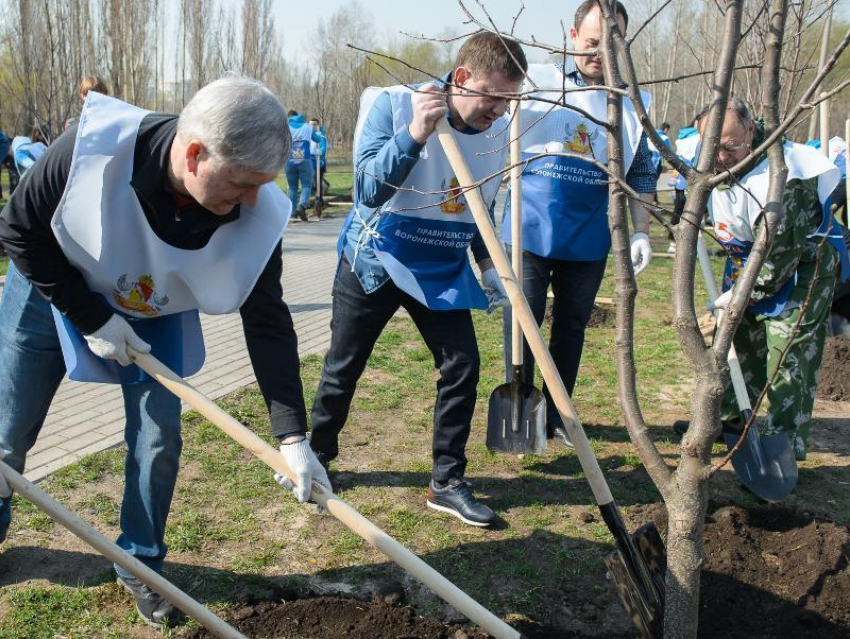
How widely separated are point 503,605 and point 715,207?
6.98ft

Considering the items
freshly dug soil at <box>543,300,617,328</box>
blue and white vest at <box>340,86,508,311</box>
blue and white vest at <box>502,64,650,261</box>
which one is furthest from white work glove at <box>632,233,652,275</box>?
freshly dug soil at <box>543,300,617,328</box>

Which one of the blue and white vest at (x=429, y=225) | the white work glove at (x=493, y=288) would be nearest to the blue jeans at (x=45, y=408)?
the blue and white vest at (x=429, y=225)

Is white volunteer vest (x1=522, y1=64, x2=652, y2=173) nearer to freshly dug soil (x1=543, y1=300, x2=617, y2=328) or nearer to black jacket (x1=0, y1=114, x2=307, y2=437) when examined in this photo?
black jacket (x1=0, y1=114, x2=307, y2=437)

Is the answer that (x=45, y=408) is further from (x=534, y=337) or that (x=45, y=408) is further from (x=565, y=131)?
(x=565, y=131)

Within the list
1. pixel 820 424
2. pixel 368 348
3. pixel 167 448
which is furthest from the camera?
pixel 820 424

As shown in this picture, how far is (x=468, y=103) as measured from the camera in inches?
114

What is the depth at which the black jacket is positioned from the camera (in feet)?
7.23

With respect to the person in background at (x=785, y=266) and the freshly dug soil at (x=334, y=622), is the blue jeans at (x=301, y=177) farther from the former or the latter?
the freshly dug soil at (x=334, y=622)

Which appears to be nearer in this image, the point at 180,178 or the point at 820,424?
the point at 180,178

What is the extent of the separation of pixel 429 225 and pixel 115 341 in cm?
128

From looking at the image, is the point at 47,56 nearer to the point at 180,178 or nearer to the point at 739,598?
the point at 180,178

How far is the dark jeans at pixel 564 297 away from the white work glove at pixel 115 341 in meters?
1.97

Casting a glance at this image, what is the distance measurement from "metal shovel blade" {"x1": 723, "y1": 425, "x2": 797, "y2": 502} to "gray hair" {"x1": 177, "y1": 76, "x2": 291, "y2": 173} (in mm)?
2428

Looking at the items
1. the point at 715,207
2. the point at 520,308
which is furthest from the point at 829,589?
the point at 715,207
